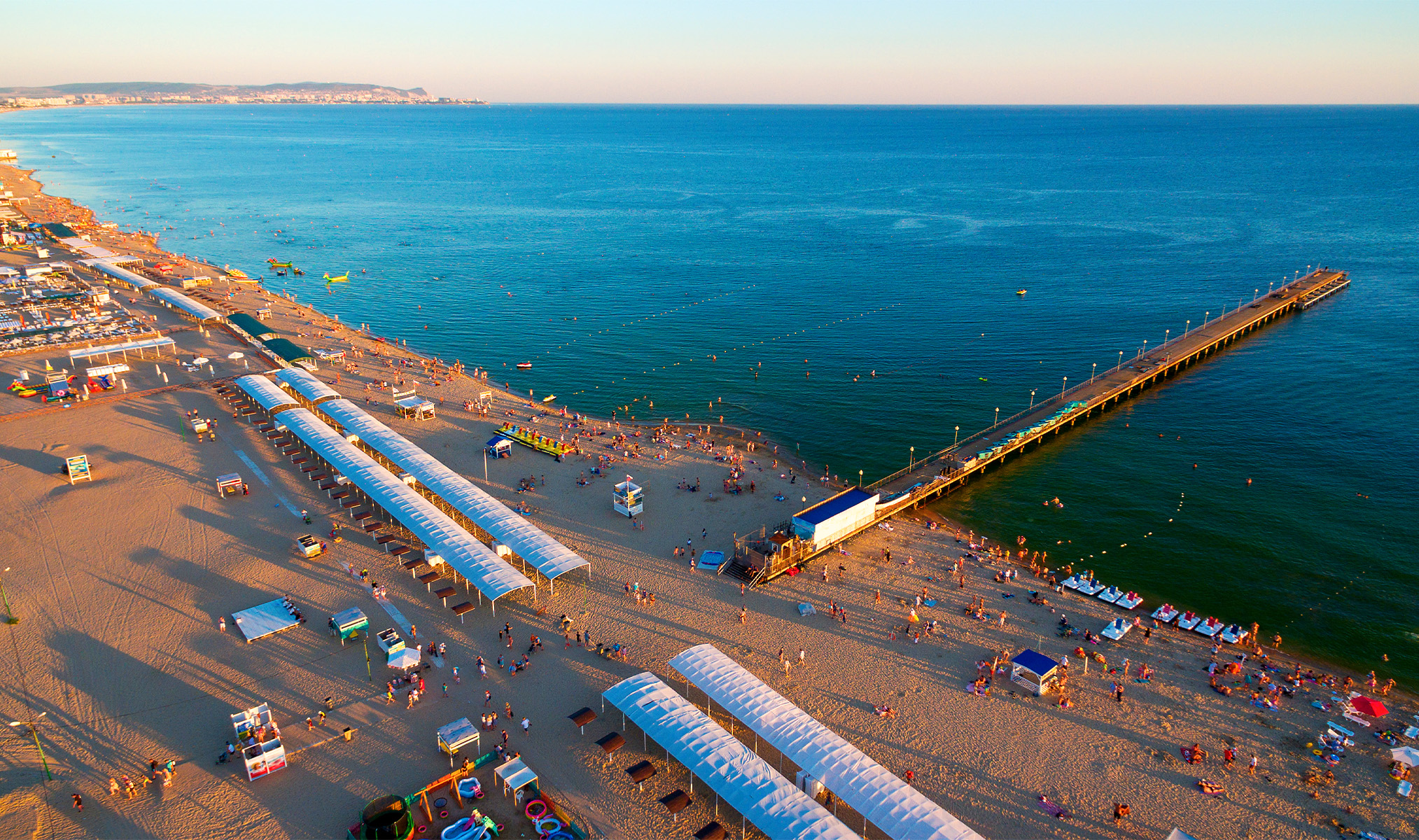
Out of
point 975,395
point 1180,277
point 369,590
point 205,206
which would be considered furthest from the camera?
→ point 205,206

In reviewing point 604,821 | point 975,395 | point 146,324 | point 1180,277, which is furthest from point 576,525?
point 1180,277

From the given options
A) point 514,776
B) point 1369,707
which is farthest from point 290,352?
point 1369,707

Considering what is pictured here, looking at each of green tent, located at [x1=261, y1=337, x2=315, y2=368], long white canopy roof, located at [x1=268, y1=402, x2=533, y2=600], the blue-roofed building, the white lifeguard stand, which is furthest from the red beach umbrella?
green tent, located at [x1=261, y1=337, x2=315, y2=368]

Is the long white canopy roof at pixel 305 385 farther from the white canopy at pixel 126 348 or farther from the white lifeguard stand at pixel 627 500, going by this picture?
the white lifeguard stand at pixel 627 500

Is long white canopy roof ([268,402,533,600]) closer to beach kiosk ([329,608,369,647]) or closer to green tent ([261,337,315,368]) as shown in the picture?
beach kiosk ([329,608,369,647])

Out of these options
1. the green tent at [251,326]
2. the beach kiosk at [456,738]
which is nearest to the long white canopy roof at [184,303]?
the green tent at [251,326]

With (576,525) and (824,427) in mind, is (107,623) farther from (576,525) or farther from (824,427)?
(824,427)
